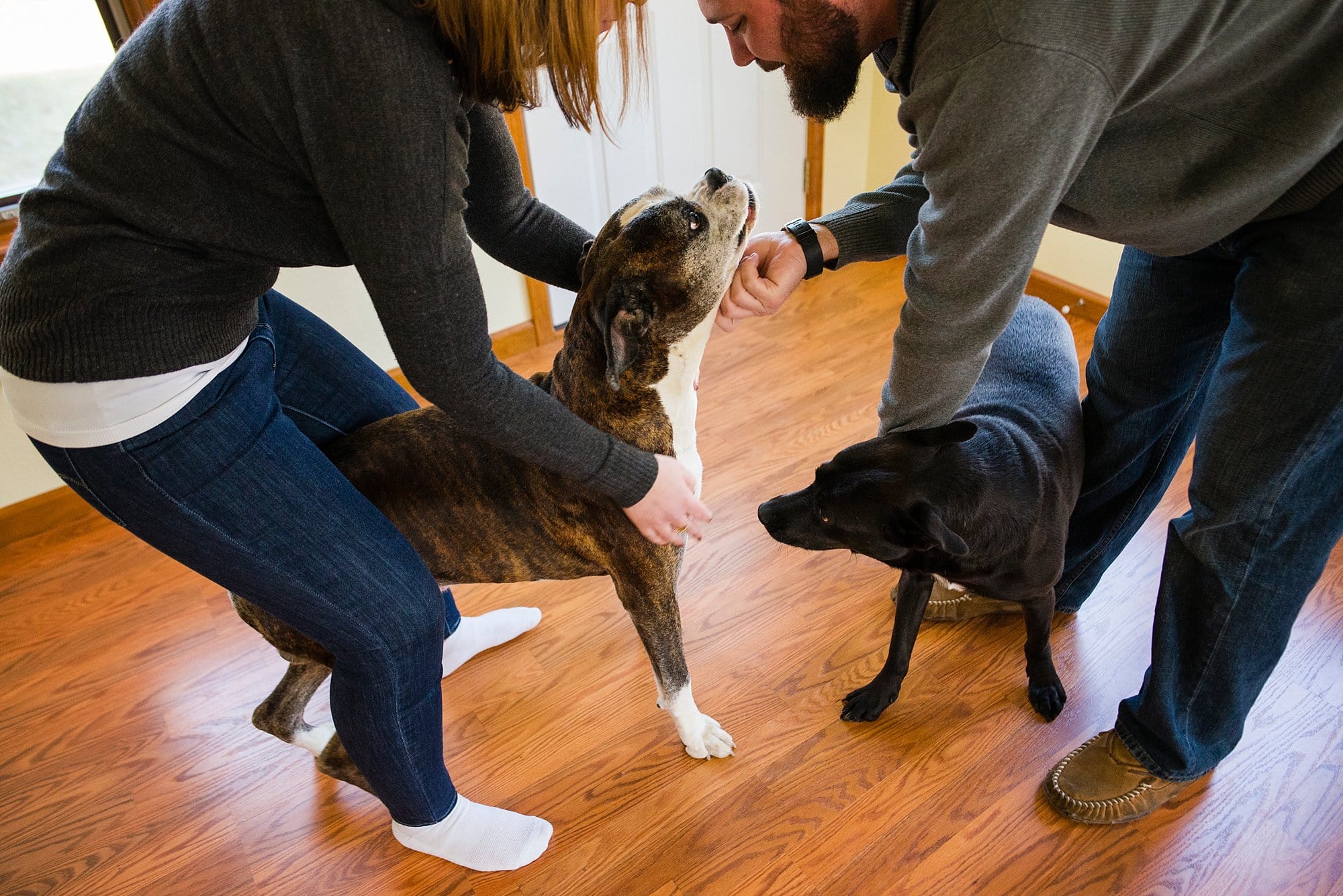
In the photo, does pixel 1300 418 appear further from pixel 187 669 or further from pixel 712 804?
pixel 187 669

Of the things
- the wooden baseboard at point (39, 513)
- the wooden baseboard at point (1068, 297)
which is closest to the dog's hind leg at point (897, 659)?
the wooden baseboard at point (1068, 297)

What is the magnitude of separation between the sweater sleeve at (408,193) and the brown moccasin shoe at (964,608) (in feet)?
4.54

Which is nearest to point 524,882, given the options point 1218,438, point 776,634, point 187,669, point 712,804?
point 712,804

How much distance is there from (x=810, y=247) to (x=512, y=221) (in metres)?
0.60

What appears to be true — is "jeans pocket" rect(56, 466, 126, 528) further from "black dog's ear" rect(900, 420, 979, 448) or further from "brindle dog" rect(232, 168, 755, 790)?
"black dog's ear" rect(900, 420, 979, 448)

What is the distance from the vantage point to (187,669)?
2.27 meters

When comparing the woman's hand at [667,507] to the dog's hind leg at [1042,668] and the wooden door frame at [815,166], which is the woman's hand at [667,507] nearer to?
the dog's hind leg at [1042,668]

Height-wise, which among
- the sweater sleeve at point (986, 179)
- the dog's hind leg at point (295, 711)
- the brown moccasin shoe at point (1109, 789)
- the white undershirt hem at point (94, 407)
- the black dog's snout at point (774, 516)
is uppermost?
the sweater sleeve at point (986, 179)

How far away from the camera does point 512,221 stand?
5.43ft

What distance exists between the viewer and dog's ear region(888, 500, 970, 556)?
146 cm

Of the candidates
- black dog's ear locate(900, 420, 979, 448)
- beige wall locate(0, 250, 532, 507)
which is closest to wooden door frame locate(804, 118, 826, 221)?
beige wall locate(0, 250, 532, 507)

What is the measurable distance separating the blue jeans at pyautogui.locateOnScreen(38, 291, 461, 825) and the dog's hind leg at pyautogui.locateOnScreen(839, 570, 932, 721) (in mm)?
938

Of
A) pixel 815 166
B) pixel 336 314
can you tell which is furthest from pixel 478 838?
pixel 815 166

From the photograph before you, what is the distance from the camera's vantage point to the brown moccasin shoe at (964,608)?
Result: 214 centimetres
